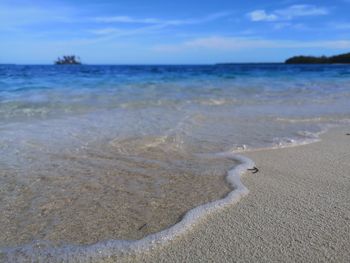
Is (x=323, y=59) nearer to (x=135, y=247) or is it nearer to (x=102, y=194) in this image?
(x=102, y=194)

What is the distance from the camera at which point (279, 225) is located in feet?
6.95

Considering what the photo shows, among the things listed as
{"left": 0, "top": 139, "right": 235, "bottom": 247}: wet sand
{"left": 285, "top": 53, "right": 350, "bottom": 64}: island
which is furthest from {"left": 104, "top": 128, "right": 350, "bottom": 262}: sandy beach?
{"left": 285, "top": 53, "right": 350, "bottom": 64}: island

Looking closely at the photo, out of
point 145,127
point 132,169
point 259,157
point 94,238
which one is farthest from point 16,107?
point 94,238

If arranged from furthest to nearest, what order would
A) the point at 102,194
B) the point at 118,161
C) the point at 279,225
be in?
the point at 118,161 < the point at 102,194 < the point at 279,225

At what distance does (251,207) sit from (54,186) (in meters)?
1.55

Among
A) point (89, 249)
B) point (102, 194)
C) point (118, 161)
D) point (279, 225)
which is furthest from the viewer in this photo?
point (118, 161)

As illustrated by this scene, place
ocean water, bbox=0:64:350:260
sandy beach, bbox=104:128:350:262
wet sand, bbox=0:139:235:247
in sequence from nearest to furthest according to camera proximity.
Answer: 1. sandy beach, bbox=104:128:350:262
2. wet sand, bbox=0:139:235:247
3. ocean water, bbox=0:64:350:260

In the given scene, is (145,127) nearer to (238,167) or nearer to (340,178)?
(238,167)

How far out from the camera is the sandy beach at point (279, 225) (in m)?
1.83

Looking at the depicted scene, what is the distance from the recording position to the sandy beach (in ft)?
6.00

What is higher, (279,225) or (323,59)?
(323,59)

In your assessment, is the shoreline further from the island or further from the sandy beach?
the island

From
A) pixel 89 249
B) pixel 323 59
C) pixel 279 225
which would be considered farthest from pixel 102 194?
pixel 323 59

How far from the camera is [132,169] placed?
3.30 m
